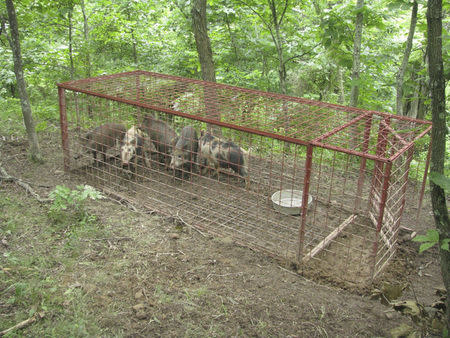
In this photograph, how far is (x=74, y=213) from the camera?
5.16 m

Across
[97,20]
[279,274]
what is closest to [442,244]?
[279,274]

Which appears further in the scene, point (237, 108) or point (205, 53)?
point (205, 53)

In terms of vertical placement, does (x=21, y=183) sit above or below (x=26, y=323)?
above

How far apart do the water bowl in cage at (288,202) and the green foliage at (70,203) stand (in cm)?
230

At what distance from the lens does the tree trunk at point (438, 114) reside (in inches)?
95.0

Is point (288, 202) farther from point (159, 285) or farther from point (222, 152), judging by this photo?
point (159, 285)

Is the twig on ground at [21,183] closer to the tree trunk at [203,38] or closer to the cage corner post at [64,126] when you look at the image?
the cage corner post at [64,126]

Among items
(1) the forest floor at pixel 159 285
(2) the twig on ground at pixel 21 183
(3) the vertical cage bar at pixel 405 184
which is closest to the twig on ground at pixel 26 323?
(1) the forest floor at pixel 159 285

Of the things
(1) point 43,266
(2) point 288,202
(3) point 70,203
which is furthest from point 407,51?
(1) point 43,266

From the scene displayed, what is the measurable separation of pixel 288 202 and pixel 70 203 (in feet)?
9.58

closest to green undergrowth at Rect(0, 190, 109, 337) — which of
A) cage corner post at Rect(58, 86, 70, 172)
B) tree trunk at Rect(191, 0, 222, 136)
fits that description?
cage corner post at Rect(58, 86, 70, 172)

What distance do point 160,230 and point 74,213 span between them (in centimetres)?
111

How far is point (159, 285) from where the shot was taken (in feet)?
13.0

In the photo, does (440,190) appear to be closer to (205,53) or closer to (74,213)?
(74,213)
